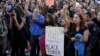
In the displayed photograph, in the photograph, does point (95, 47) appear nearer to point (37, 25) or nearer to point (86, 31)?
point (86, 31)

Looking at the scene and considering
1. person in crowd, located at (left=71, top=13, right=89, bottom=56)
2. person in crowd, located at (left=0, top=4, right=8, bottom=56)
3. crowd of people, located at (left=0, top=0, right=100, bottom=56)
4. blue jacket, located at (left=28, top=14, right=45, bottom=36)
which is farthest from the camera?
person in crowd, located at (left=0, top=4, right=8, bottom=56)

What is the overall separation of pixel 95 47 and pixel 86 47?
0.90 feet

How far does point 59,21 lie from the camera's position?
10.6 meters

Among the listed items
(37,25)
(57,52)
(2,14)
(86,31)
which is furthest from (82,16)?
(2,14)

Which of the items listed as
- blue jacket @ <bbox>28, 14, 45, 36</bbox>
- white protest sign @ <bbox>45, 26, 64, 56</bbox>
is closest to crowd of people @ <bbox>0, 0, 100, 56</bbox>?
blue jacket @ <bbox>28, 14, 45, 36</bbox>

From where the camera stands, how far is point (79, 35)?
897cm

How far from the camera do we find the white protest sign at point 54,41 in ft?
30.2

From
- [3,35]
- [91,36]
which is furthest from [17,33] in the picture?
[91,36]

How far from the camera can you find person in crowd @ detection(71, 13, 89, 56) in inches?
354

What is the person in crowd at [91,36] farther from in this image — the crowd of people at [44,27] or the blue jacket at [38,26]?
the blue jacket at [38,26]

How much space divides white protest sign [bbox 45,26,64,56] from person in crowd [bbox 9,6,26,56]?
184 centimetres

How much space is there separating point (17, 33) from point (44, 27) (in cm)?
127

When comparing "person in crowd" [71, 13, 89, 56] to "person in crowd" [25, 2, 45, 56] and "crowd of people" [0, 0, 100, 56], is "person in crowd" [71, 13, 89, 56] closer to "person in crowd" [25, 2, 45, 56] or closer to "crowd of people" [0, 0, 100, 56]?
"crowd of people" [0, 0, 100, 56]

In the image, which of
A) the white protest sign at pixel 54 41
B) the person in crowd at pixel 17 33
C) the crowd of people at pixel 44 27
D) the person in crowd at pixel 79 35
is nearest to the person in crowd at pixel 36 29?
the crowd of people at pixel 44 27
